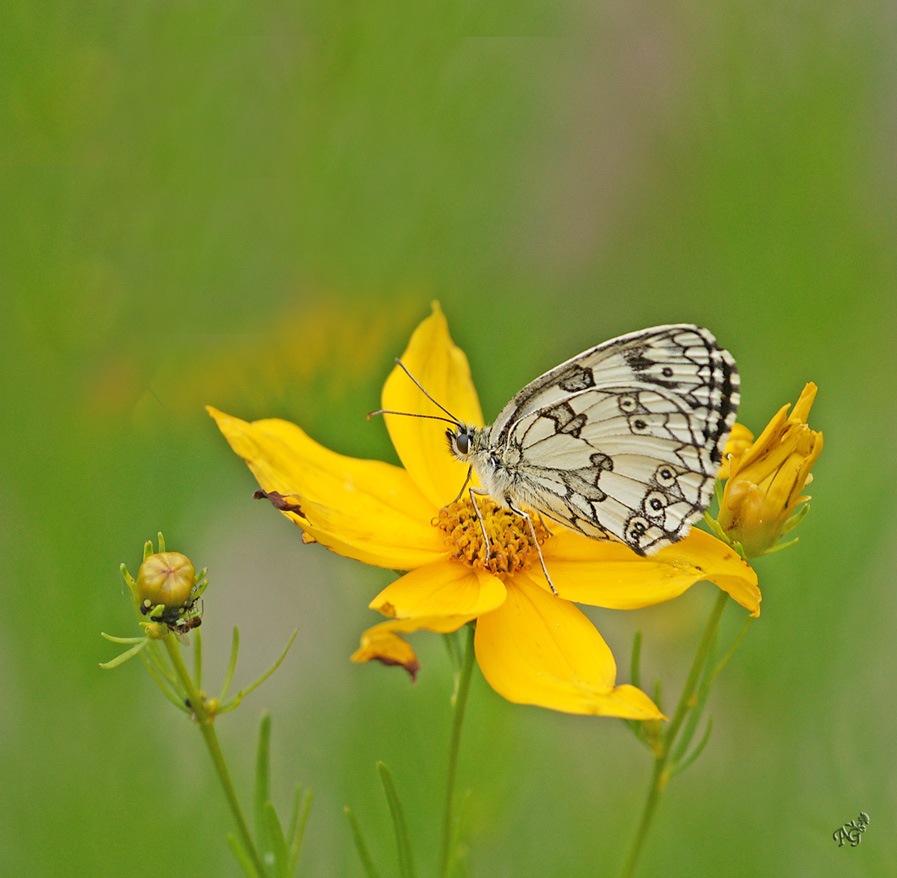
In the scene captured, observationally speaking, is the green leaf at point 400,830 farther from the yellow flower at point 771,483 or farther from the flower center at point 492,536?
the yellow flower at point 771,483

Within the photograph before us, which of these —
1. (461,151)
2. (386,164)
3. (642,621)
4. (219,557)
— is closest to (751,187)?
(461,151)

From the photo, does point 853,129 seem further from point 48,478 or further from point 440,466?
point 48,478

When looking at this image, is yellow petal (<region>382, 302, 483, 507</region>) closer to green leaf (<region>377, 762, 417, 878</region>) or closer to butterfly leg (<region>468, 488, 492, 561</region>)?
butterfly leg (<region>468, 488, 492, 561</region>)

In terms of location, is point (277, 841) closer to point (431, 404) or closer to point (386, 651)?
point (386, 651)

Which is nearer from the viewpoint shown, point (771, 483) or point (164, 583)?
point (164, 583)

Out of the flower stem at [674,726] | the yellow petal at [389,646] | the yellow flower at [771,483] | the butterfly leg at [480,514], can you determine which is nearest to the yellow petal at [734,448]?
the yellow flower at [771,483]

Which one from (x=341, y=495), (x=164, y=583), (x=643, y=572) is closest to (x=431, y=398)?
(x=341, y=495)
